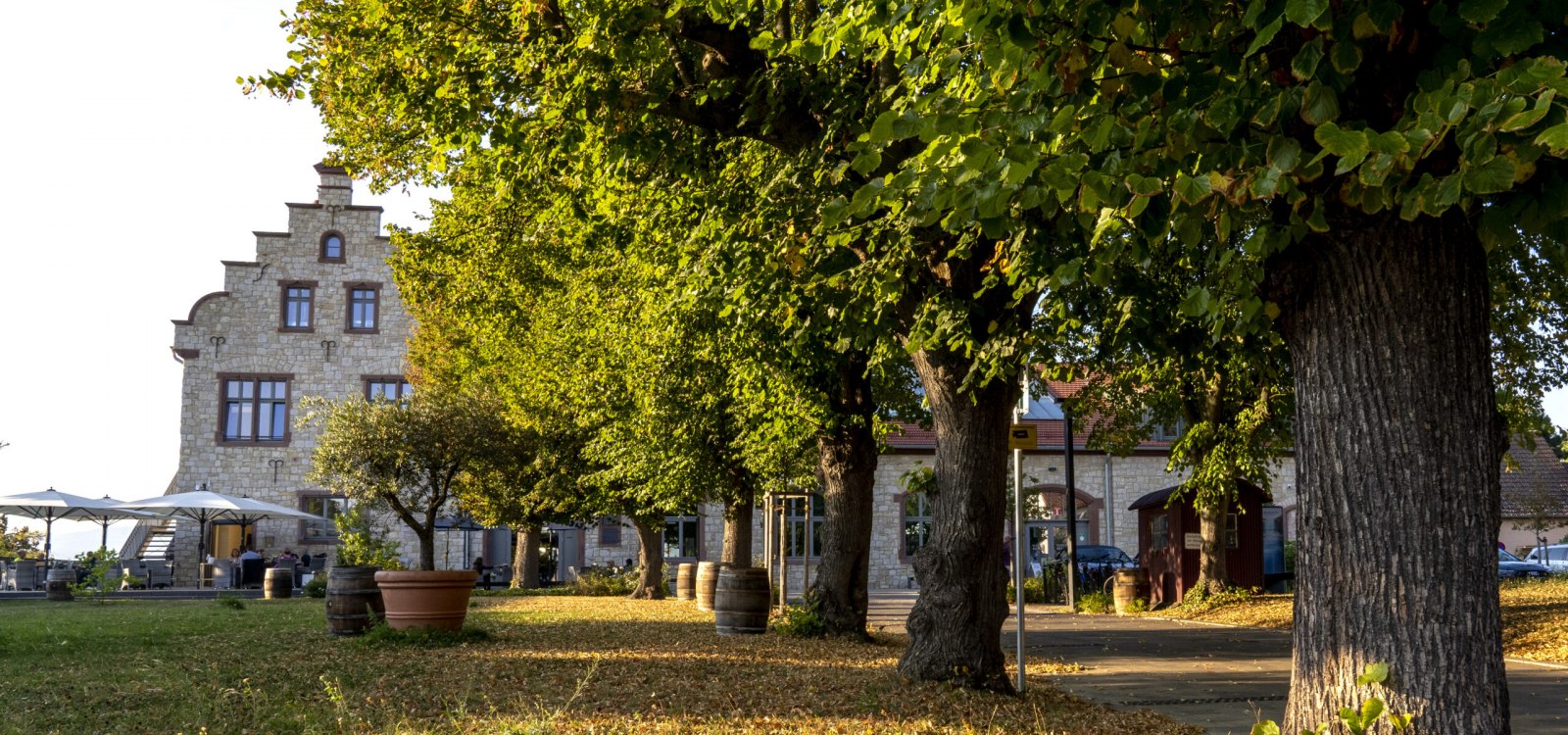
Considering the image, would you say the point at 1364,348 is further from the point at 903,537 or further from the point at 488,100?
the point at 903,537

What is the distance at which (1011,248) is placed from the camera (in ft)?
24.3

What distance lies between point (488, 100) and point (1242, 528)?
1910cm

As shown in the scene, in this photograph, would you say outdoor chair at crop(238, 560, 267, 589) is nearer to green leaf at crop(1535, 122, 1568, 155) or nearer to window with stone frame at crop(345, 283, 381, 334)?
window with stone frame at crop(345, 283, 381, 334)

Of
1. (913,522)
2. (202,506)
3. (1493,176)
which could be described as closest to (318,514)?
(202,506)

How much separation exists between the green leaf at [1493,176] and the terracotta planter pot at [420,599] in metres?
11.6

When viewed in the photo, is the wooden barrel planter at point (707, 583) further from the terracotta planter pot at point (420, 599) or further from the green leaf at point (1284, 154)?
the green leaf at point (1284, 154)

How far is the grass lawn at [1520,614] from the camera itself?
46.0ft

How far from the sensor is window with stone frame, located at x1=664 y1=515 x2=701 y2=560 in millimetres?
36938

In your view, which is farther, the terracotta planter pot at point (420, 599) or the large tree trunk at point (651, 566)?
the large tree trunk at point (651, 566)

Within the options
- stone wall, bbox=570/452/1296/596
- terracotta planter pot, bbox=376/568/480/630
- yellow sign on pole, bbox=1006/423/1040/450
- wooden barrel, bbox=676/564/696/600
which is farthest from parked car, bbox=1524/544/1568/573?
terracotta planter pot, bbox=376/568/480/630

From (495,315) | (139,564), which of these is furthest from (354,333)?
(495,315)

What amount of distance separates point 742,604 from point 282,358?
26.4m

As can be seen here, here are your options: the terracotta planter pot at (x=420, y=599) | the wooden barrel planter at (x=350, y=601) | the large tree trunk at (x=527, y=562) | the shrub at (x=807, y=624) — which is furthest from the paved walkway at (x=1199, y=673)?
the large tree trunk at (x=527, y=562)

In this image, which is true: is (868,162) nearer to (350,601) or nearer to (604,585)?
(350,601)
